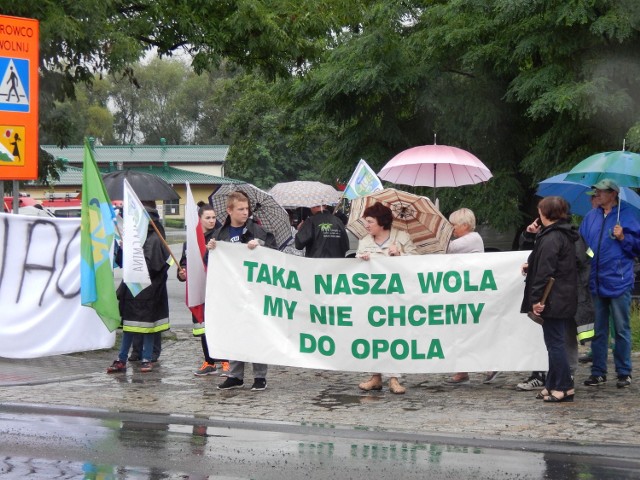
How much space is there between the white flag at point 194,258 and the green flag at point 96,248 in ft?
2.58

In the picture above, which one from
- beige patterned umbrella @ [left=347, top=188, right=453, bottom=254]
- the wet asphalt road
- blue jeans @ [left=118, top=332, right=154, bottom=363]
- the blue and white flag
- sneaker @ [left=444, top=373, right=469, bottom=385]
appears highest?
the blue and white flag

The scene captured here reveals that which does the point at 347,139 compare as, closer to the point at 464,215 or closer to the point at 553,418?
the point at 464,215

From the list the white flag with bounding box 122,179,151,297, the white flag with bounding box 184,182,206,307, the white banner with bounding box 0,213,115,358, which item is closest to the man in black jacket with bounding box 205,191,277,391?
the white flag with bounding box 184,182,206,307

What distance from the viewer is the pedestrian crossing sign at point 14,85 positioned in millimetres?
11930

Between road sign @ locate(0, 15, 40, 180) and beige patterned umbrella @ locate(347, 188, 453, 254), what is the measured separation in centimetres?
411

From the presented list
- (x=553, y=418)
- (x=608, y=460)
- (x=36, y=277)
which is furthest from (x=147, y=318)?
(x=608, y=460)

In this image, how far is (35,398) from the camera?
9.48m

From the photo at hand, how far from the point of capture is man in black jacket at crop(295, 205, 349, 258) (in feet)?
39.4

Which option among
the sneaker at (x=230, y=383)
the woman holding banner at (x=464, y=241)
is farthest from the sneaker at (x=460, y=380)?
the sneaker at (x=230, y=383)

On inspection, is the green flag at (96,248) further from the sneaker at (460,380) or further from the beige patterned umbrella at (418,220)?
the sneaker at (460,380)

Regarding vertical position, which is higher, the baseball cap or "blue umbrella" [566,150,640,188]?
"blue umbrella" [566,150,640,188]

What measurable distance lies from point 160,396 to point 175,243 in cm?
3786

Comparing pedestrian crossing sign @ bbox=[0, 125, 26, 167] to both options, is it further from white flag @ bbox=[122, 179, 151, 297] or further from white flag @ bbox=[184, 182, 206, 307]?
white flag @ bbox=[184, 182, 206, 307]

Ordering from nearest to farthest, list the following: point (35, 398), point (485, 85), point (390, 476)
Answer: point (390, 476)
point (35, 398)
point (485, 85)
